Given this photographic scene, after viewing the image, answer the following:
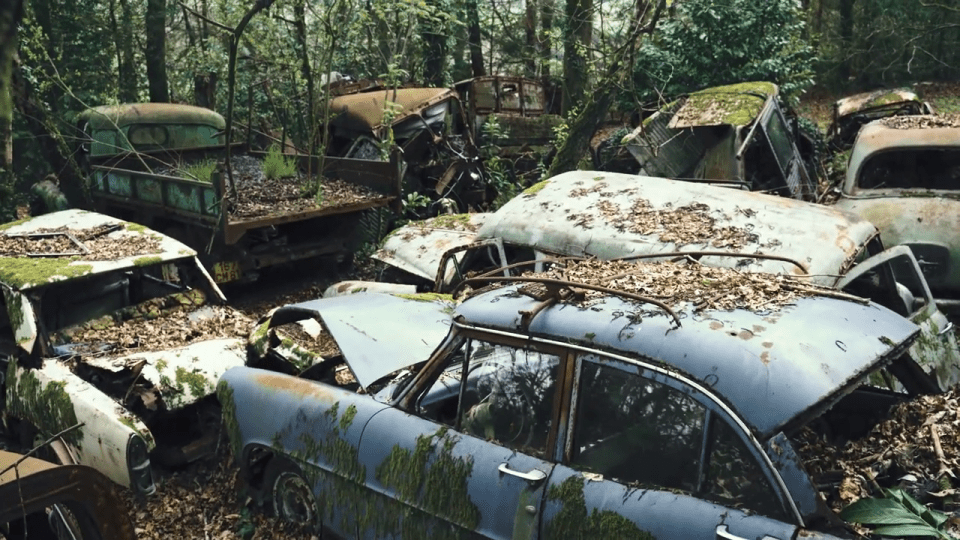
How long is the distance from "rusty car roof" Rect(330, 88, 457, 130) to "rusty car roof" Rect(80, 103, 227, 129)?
187cm

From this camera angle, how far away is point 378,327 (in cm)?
459

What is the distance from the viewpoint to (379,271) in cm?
815

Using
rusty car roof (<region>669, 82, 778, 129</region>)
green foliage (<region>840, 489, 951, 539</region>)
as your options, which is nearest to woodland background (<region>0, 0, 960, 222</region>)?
rusty car roof (<region>669, 82, 778, 129</region>)

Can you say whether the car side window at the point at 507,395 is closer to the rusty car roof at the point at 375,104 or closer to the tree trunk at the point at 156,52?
the rusty car roof at the point at 375,104

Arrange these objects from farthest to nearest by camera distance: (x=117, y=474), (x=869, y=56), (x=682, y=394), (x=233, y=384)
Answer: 1. (x=869, y=56)
2. (x=117, y=474)
3. (x=233, y=384)
4. (x=682, y=394)

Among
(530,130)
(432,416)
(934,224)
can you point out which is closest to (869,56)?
(530,130)

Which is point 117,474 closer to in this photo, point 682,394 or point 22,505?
point 22,505

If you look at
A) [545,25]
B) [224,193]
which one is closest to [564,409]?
[224,193]

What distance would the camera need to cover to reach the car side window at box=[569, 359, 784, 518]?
280cm

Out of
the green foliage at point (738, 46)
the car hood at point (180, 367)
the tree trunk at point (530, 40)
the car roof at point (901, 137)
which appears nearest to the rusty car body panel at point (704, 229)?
the car roof at point (901, 137)

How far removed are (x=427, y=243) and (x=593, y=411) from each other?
4.81 meters

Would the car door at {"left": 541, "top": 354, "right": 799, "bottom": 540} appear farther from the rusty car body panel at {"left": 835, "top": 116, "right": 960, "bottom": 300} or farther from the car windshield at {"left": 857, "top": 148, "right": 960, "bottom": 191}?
the car windshield at {"left": 857, "top": 148, "right": 960, "bottom": 191}

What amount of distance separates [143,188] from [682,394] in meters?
8.59

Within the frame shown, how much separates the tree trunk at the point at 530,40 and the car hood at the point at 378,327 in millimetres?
16033
